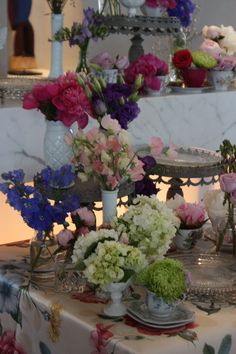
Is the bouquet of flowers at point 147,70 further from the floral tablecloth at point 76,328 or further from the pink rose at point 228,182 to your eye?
the floral tablecloth at point 76,328

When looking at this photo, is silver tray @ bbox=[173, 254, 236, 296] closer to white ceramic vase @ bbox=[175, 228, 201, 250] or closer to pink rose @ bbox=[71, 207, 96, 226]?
white ceramic vase @ bbox=[175, 228, 201, 250]

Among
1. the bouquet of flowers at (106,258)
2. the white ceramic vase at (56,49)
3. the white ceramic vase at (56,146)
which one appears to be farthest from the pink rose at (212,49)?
the bouquet of flowers at (106,258)

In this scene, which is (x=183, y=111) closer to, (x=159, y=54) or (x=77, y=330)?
(x=159, y=54)

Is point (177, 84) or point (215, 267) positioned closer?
Result: point (215, 267)

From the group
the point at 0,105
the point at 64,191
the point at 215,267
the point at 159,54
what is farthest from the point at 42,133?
the point at 159,54

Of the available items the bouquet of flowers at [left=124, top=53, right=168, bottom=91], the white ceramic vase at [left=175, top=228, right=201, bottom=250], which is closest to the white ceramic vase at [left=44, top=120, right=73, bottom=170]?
the white ceramic vase at [left=175, top=228, right=201, bottom=250]

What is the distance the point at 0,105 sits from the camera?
1.94m

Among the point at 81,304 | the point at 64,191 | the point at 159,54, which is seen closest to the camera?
the point at 81,304

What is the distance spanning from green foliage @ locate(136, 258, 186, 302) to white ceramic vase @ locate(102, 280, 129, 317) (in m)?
0.03

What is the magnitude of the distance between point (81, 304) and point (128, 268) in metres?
0.15

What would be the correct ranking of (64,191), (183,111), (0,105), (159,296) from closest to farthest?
1. (159,296)
2. (64,191)
3. (0,105)
4. (183,111)

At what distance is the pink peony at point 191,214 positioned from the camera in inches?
66.1

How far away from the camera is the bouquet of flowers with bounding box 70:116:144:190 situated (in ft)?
4.81

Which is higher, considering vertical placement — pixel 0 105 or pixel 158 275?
pixel 0 105
